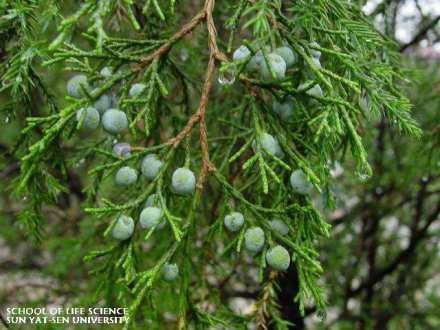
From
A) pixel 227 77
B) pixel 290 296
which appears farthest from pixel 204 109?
pixel 290 296

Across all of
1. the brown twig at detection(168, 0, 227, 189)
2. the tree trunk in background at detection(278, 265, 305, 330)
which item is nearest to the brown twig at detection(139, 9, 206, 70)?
the brown twig at detection(168, 0, 227, 189)

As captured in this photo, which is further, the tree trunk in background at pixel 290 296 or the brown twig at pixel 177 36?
the tree trunk in background at pixel 290 296

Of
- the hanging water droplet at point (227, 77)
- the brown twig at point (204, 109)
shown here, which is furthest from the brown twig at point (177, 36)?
the hanging water droplet at point (227, 77)

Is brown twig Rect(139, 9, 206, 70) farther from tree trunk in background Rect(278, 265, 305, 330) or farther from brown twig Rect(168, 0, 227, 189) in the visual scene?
tree trunk in background Rect(278, 265, 305, 330)

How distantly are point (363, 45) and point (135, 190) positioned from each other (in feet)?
2.80

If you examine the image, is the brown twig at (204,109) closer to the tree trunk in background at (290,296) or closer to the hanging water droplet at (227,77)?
the hanging water droplet at (227,77)

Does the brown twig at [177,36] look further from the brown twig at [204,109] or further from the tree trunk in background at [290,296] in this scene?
the tree trunk in background at [290,296]

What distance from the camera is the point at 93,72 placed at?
4.43 ft

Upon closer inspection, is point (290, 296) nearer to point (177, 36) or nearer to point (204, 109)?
point (204, 109)

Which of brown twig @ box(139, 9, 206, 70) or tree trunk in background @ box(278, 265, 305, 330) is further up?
brown twig @ box(139, 9, 206, 70)

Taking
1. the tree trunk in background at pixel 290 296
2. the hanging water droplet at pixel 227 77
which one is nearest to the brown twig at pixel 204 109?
the hanging water droplet at pixel 227 77

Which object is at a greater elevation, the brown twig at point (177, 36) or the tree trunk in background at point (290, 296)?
the brown twig at point (177, 36)

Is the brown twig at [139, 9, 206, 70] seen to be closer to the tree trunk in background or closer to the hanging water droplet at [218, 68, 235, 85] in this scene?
Answer: the hanging water droplet at [218, 68, 235, 85]

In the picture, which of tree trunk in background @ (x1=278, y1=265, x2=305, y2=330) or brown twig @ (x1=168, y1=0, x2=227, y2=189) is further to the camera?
tree trunk in background @ (x1=278, y1=265, x2=305, y2=330)
